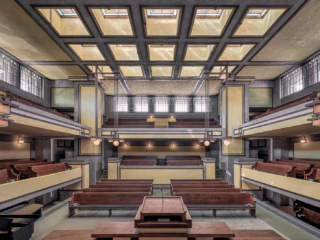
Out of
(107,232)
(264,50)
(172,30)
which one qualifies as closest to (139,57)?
(172,30)

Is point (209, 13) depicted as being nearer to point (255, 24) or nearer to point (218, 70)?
point (255, 24)

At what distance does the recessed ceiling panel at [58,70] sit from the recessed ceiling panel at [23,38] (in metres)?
1.23

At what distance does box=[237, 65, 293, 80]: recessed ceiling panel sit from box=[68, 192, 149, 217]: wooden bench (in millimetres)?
9502

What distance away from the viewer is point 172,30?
8375mm

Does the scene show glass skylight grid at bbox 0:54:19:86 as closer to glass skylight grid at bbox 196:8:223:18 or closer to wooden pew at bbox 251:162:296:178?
glass skylight grid at bbox 196:8:223:18

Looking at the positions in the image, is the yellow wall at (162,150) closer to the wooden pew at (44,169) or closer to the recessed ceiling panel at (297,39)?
the wooden pew at (44,169)

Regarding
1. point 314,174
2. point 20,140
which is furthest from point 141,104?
point 314,174

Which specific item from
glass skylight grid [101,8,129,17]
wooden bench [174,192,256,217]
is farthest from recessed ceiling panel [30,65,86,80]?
wooden bench [174,192,256,217]

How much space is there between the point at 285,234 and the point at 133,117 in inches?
560

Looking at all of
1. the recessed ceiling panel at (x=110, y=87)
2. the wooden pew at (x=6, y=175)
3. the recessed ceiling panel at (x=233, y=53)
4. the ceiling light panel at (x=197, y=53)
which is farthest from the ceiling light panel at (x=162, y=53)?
the wooden pew at (x=6, y=175)

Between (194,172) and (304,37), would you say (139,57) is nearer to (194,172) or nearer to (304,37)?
(304,37)

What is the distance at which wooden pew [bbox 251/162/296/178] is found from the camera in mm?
8281

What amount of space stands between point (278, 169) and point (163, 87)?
9.51 meters

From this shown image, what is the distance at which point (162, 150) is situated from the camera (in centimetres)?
1769
